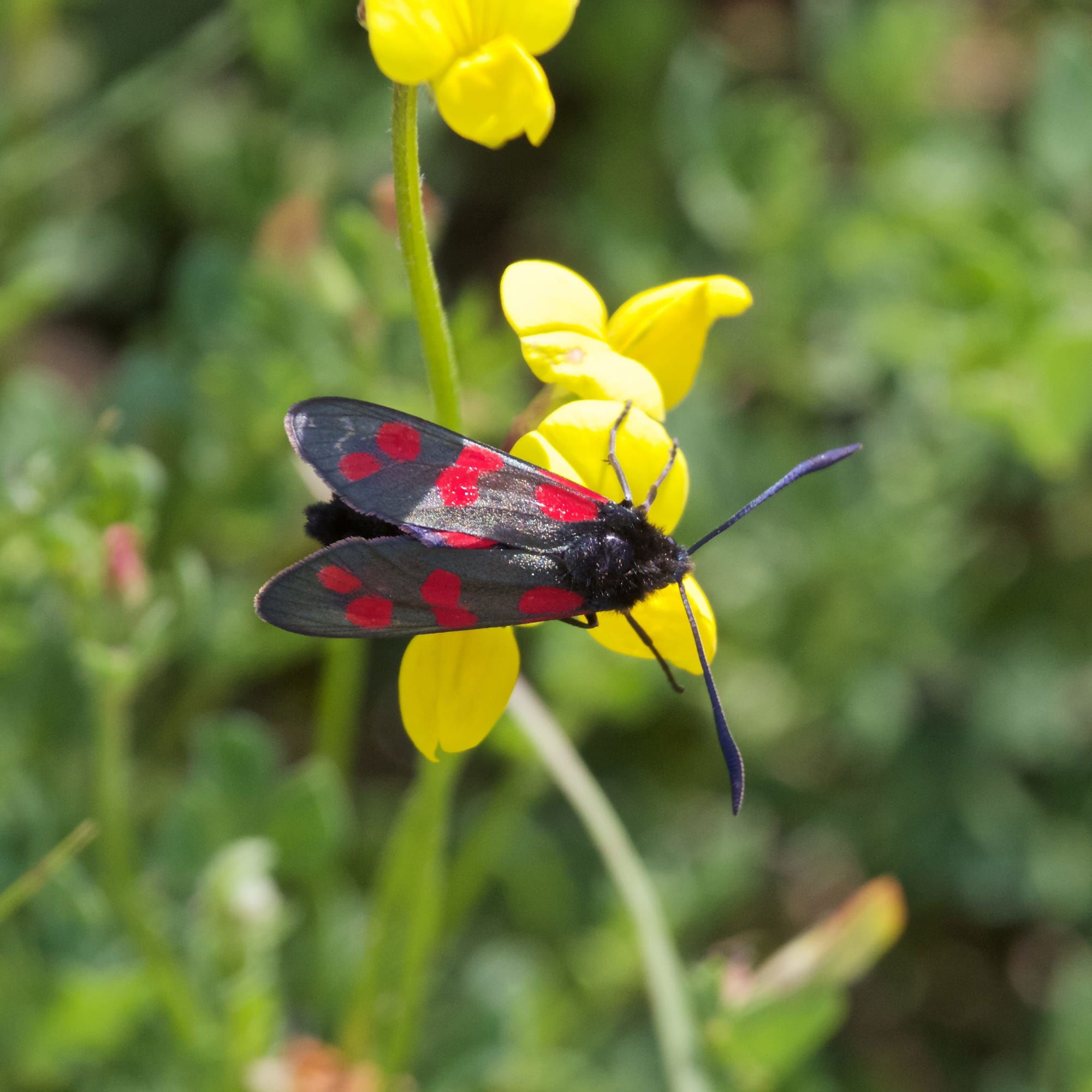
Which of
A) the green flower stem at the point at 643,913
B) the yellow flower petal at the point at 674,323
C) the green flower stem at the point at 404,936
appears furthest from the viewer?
the green flower stem at the point at 643,913

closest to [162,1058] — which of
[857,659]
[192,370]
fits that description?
[192,370]

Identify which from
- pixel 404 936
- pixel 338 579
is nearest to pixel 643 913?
pixel 404 936

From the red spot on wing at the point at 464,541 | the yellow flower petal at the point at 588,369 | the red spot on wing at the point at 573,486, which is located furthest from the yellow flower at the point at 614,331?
the red spot on wing at the point at 464,541

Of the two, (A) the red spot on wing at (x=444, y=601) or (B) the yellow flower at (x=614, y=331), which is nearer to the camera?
(A) the red spot on wing at (x=444, y=601)

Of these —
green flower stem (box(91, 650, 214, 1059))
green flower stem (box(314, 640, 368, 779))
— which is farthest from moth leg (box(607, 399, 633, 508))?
green flower stem (box(314, 640, 368, 779))

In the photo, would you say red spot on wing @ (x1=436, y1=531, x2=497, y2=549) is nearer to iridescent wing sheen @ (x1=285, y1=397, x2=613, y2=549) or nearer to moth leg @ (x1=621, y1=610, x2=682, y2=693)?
iridescent wing sheen @ (x1=285, y1=397, x2=613, y2=549)

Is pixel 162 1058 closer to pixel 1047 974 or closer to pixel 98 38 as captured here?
pixel 1047 974

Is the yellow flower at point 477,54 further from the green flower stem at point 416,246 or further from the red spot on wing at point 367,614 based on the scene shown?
the red spot on wing at point 367,614
